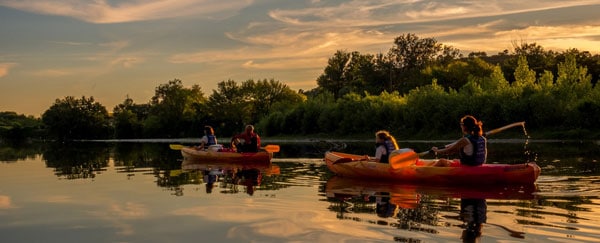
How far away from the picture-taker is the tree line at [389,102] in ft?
180

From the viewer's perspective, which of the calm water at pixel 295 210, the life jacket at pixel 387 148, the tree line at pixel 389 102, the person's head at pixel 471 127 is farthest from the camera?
the tree line at pixel 389 102

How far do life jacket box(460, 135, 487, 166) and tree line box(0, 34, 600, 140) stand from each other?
35.2 meters

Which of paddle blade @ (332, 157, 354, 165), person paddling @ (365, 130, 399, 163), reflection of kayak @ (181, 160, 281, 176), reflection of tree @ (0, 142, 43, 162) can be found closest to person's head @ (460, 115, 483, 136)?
person paddling @ (365, 130, 399, 163)

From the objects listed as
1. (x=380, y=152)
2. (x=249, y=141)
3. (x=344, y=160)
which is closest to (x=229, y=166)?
(x=249, y=141)

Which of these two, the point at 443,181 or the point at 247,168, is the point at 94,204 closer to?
the point at 443,181

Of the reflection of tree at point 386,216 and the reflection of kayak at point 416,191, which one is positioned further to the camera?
the reflection of kayak at point 416,191

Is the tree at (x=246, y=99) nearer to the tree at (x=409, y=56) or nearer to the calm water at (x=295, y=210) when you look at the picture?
the tree at (x=409, y=56)

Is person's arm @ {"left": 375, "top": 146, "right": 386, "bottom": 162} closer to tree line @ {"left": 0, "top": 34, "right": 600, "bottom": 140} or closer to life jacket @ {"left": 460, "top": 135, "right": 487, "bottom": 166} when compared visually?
life jacket @ {"left": 460, "top": 135, "right": 487, "bottom": 166}

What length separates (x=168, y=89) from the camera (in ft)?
376

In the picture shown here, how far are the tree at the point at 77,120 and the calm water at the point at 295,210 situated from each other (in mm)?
104314

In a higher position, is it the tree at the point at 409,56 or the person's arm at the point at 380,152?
the tree at the point at 409,56

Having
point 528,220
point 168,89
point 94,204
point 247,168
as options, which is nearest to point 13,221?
point 94,204

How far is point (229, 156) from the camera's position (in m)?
Result: 27.3

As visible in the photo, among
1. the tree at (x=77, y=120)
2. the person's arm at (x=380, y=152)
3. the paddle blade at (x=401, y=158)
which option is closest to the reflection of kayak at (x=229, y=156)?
the person's arm at (x=380, y=152)
